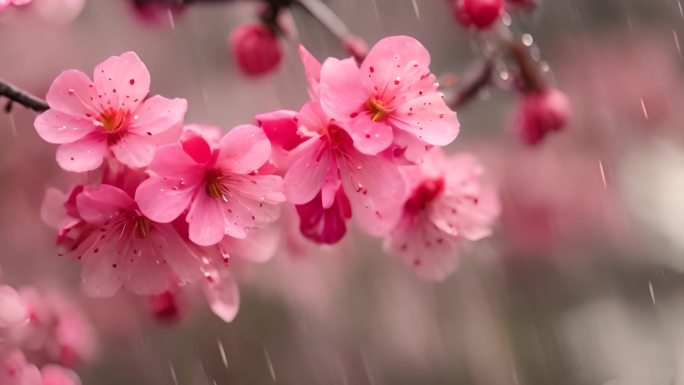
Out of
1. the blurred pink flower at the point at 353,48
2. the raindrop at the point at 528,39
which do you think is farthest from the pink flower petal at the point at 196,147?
the raindrop at the point at 528,39

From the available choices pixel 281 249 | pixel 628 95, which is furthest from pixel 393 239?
pixel 628 95

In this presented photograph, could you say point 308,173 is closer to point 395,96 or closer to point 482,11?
point 395,96

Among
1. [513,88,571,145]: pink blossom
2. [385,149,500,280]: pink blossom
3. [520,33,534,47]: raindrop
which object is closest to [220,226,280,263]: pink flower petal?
[385,149,500,280]: pink blossom

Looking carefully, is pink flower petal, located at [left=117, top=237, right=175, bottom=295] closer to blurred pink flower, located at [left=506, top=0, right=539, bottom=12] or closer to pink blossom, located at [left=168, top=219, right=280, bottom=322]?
pink blossom, located at [left=168, top=219, right=280, bottom=322]

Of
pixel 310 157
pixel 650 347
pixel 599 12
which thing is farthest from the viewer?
pixel 599 12

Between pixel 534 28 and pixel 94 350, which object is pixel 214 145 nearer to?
pixel 94 350
